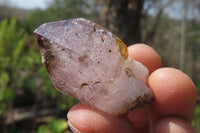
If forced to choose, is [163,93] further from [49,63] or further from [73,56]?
[49,63]

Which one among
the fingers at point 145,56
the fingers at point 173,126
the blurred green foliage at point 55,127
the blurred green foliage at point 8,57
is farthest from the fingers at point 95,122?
the blurred green foliage at point 8,57

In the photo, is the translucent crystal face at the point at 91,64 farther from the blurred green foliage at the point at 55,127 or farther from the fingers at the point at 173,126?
the blurred green foliage at the point at 55,127

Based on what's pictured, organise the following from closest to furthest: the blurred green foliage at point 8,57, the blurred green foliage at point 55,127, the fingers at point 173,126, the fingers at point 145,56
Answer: the fingers at point 173,126, the fingers at point 145,56, the blurred green foliage at point 55,127, the blurred green foliage at point 8,57

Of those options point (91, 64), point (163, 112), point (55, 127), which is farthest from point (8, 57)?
point (163, 112)

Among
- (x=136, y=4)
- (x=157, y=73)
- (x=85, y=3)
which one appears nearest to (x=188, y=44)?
(x=85, y=3)

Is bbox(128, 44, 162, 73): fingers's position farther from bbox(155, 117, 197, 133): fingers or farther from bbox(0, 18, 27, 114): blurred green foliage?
bbox(0, 18, 27, 114): blurred green foliage

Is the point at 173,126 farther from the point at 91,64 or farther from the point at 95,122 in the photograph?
the point at 91,64
